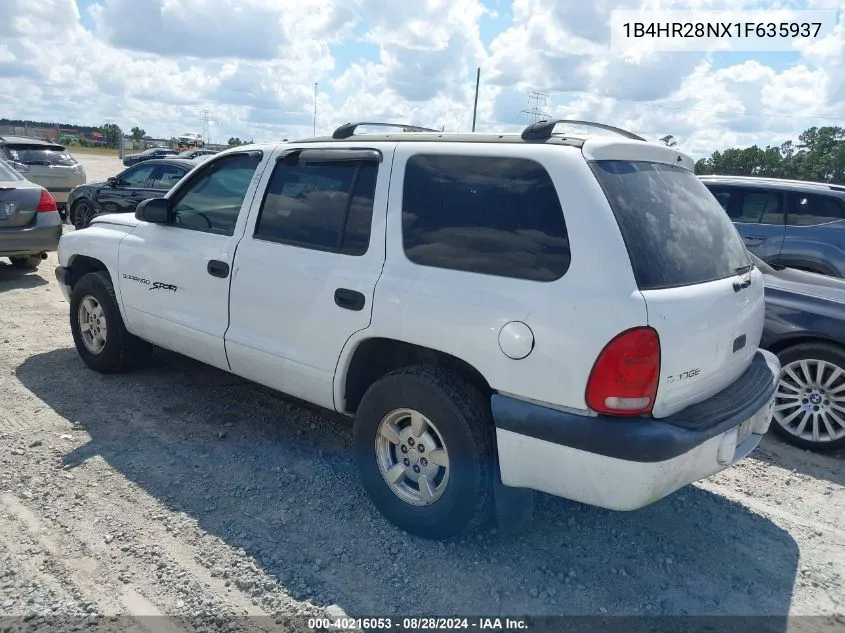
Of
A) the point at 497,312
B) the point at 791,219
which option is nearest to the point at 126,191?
the point at 791,219

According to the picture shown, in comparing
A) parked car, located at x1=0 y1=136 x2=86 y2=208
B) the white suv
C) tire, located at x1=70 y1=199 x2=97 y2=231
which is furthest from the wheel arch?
parked car, located at x1=0 y1=136 x2=86 y2=208

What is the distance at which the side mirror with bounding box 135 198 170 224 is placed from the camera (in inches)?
177

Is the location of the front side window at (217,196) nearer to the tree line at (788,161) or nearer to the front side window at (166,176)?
the front side window at (166,176)

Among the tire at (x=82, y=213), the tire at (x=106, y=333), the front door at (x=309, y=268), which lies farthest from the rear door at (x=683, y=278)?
the tire at (x=82, y=213)

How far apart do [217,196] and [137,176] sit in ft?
27.5

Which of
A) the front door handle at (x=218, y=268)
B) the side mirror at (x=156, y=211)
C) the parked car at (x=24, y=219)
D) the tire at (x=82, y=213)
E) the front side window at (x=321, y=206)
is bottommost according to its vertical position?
the tire at (x=82, y=213)

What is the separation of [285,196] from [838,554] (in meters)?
3.50

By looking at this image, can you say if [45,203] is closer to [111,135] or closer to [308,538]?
[308,538]

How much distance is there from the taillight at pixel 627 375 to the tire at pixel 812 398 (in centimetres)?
238

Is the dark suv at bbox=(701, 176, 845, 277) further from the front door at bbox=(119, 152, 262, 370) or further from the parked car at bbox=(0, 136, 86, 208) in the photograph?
the parked car at bbox=(0, 136, 86, 208)

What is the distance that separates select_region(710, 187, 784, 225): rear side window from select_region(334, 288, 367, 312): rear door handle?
5.37 metres

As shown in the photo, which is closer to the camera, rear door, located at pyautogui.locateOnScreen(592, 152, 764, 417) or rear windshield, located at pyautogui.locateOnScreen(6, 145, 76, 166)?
rear door, located at pyautogui.locateOnScreen(592, 152, 764, 417)

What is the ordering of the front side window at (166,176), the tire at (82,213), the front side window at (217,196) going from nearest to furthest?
the front side window at (217,196), the front side window at (166,176), the tire at (82,213)

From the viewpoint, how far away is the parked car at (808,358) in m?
4.55
